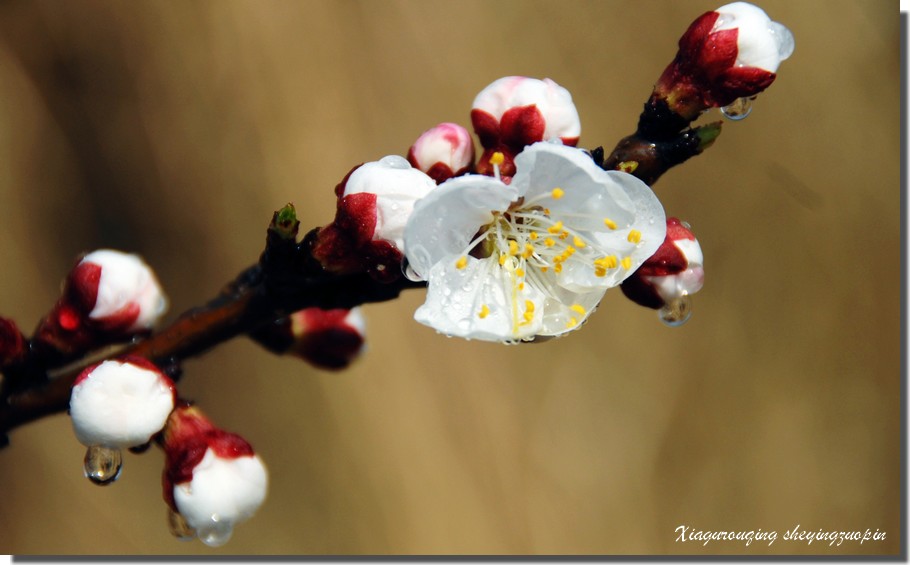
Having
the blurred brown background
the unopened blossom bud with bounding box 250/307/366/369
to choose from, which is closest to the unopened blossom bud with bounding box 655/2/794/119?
the unopened blossom bud with bounding box 250/307/366/369

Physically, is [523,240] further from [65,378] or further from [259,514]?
[259,514]

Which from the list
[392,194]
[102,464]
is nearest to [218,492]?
[102,464]

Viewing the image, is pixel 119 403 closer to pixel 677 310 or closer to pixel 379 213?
pixel 379 213

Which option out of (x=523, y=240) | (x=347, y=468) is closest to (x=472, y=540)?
(x=347, y=468)

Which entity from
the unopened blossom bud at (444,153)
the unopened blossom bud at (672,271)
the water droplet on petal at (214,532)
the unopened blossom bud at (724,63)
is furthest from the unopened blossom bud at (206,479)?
the unopened blossom bud at (724,63)

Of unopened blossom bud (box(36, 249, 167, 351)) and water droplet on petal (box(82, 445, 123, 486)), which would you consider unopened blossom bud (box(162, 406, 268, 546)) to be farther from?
unopened blossom bud (box(36, 249, 167, 351))
